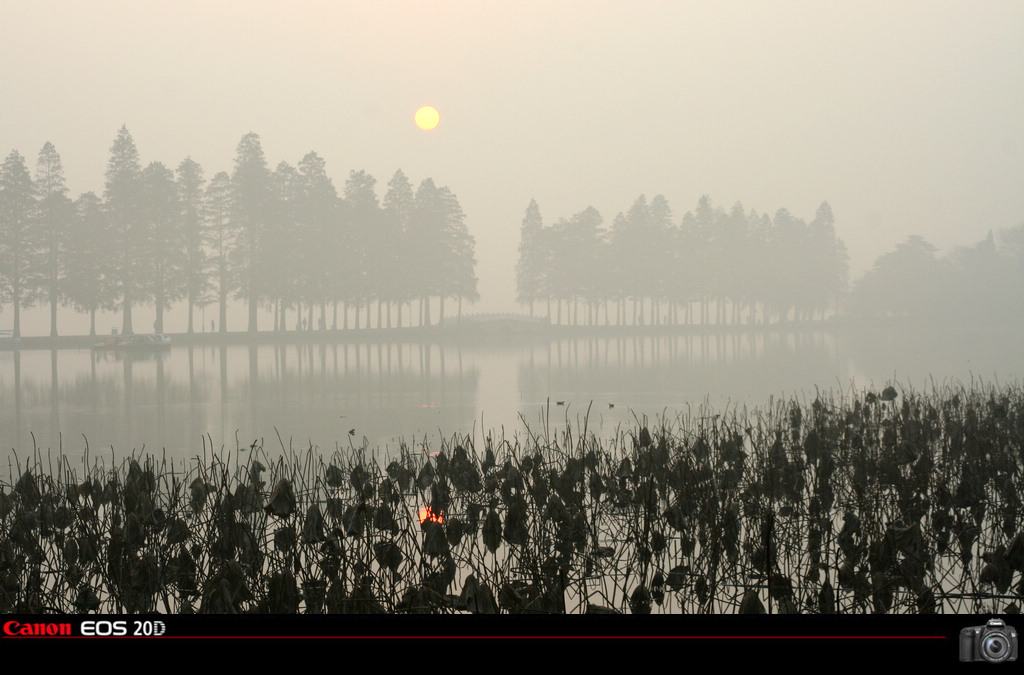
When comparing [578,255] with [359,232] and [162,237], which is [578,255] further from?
[162,237]

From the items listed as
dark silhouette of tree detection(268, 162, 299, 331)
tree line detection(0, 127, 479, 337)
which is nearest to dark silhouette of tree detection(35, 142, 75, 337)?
tree line detection(0, 127, 479, 337)

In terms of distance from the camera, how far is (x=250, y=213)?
53.0m

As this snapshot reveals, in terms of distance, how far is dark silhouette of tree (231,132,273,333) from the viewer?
172 feet

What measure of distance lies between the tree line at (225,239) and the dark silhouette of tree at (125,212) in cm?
6

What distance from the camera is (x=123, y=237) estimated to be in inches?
1933

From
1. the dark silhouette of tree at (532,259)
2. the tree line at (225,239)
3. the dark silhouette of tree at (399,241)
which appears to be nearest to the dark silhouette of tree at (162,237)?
the tree line at (225,239)

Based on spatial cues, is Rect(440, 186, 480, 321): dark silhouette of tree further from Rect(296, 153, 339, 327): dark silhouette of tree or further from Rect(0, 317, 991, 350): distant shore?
Rect(296, 153, 339, 327): dark silhouette of tree

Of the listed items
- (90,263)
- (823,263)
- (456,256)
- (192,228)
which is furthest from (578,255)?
(90,263)

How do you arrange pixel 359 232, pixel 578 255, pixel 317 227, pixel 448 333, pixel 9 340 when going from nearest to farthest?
pixel 9 340 → pixel 317 227 → pixel 359 232 → pixel 448 333 → pixel 578 255

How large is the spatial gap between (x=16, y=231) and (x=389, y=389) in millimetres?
34522

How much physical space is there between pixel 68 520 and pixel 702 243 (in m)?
72.0

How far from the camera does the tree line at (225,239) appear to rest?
46625mm

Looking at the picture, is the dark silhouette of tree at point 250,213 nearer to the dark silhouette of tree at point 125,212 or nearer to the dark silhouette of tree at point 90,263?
the dark silhouette of tree at point 125,212

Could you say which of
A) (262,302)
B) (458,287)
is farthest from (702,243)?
(262,302)
